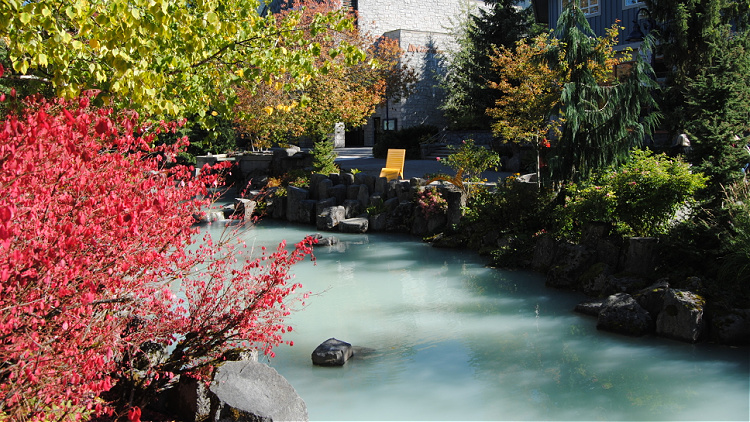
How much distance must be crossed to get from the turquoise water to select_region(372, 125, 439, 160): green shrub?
53.2 feet

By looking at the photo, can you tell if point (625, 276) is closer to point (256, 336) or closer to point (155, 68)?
point (256, 336)

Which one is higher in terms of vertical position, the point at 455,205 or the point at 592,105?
the point at 592,105

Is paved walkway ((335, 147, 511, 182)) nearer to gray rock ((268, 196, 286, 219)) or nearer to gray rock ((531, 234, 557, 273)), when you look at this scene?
gray rock ((268, 196, 286, 219))

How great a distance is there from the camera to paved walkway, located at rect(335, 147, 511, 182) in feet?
63.5

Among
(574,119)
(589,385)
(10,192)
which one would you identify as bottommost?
(589,385)

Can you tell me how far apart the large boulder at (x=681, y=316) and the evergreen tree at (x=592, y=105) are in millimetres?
3918

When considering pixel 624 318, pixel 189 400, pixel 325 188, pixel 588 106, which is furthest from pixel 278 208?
pixel 189 400

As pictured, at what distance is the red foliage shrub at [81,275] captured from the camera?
135 inches

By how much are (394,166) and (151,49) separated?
12.2 m

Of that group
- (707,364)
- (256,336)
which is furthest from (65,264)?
(707,364)

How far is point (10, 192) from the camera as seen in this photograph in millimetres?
3342

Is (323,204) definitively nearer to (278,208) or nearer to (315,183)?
(315,183)

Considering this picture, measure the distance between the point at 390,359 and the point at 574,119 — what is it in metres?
5.93

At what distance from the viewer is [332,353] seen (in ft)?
22.9
